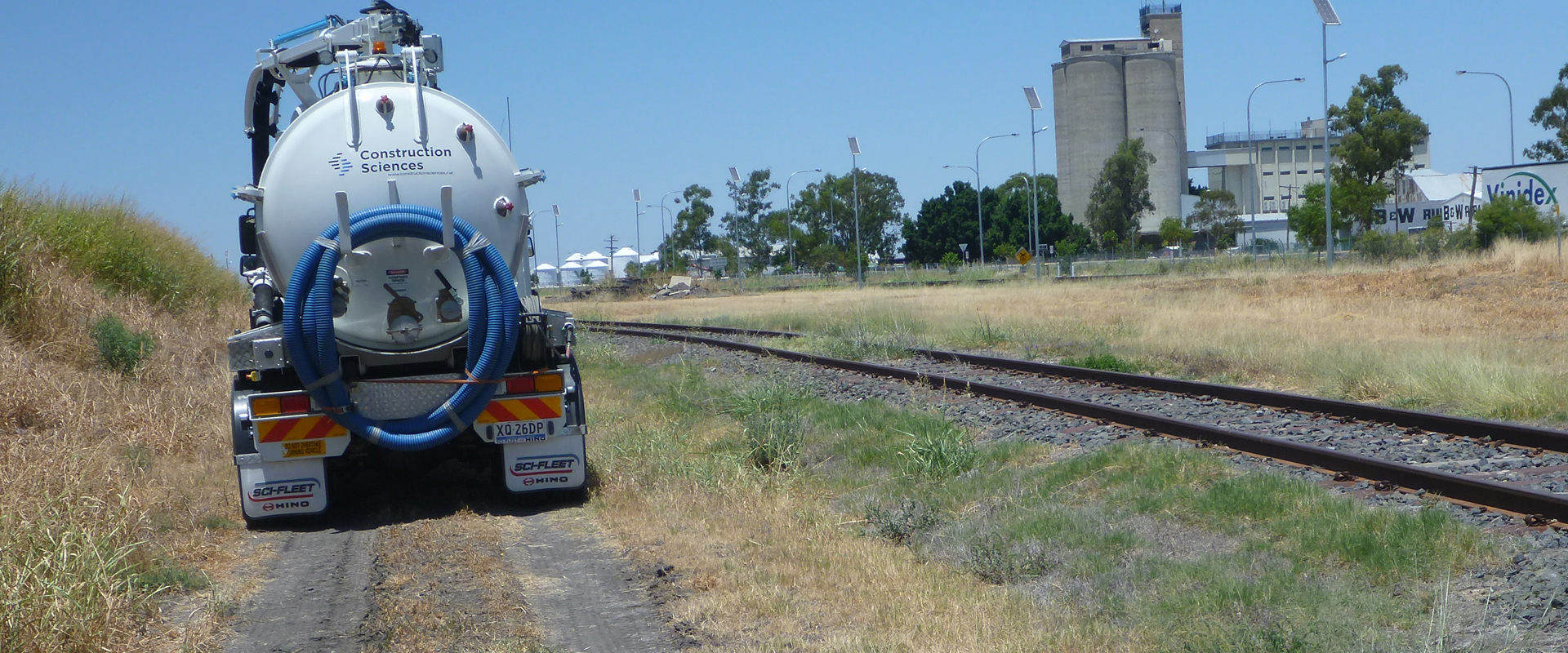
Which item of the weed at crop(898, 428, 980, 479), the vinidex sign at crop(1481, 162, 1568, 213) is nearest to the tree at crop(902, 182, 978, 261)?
the vinidex sign at crop(1481, 162, 1568, 213)

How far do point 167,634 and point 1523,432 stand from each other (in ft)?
29.9

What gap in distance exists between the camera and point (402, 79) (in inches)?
360

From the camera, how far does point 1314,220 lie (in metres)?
64.1

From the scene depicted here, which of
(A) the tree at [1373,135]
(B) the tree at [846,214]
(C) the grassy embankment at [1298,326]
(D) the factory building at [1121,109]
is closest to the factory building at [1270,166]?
(D) the factory building at [1121,109]

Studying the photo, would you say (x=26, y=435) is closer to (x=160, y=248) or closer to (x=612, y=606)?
(x=612, y=606)

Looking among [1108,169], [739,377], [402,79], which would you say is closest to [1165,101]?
[1108,169]

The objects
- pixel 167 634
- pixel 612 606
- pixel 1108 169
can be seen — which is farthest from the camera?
pixel 1108 169

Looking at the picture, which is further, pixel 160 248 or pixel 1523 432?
pixel 160 248

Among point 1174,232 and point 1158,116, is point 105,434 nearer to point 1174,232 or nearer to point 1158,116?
point 1174,232

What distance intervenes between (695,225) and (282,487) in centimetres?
10939

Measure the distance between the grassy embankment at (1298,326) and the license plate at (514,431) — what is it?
8513 mm

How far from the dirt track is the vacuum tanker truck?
55 cm

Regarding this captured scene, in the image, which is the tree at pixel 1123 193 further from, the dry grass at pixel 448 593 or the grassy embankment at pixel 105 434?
the dry grass at pixel 448 593

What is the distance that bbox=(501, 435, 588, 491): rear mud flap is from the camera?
27.7ft
